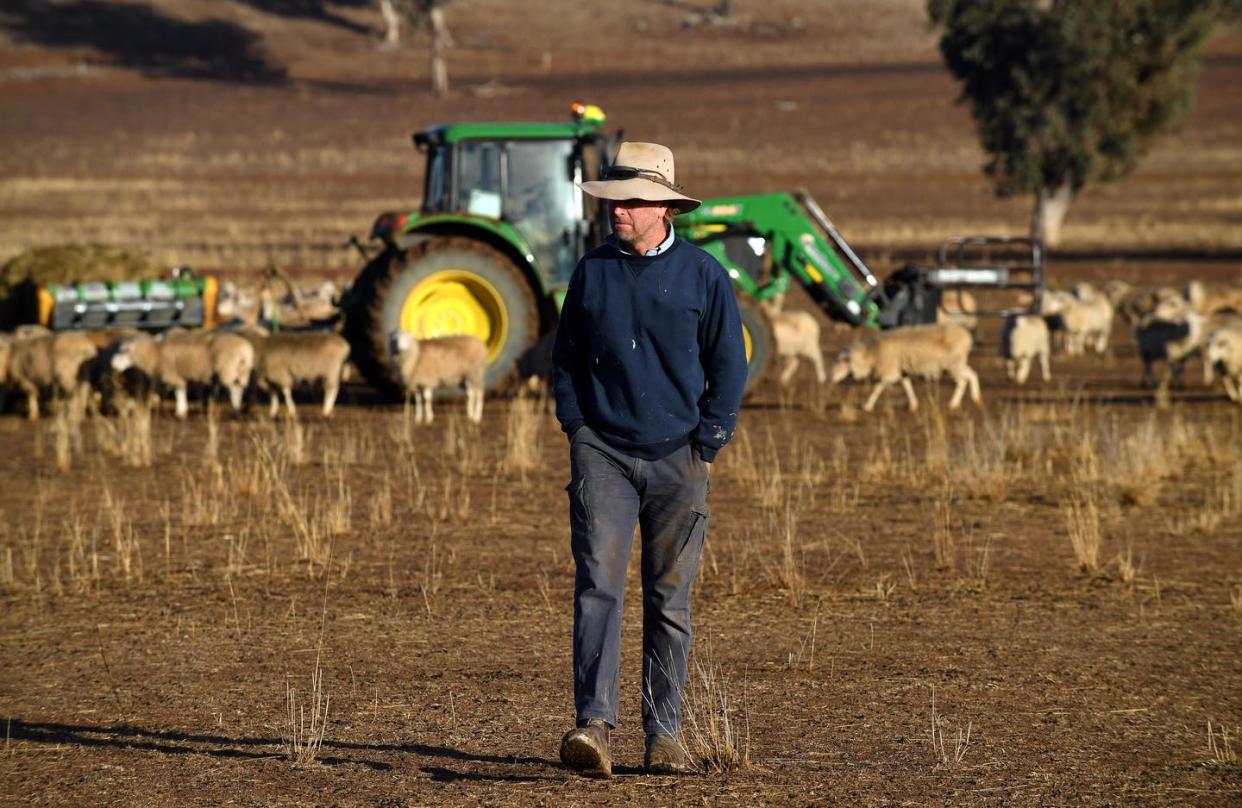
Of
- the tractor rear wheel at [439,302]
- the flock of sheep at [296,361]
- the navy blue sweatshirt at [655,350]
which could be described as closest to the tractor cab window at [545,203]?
→ the tractor rear wheel at [439,302]

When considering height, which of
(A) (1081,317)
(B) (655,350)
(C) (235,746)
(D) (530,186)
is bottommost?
(C) (235,746)

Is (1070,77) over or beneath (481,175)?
over

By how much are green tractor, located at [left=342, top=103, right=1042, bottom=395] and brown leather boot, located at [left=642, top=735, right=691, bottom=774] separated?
10.9m

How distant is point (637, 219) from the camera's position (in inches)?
241

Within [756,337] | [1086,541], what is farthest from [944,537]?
[756,337]

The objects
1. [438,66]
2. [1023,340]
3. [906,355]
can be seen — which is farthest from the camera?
[438,66]

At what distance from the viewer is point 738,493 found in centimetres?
1289

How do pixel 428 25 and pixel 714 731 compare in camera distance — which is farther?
pixel 428 25

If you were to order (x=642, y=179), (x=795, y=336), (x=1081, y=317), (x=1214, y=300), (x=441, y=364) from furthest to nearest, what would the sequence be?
1. (x=1214, y=300)
2. (x=1081, y=317)
3. (x=795, y=336)
4. (x=441, y=364)
5. (x=642, y=179)

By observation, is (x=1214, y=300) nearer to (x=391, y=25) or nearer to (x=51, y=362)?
(x=51, y=362)

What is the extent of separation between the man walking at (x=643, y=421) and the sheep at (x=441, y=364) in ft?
33.3

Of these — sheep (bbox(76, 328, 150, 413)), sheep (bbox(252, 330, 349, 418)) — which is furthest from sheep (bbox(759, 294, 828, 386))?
sheep (bbox(76, 328, 150, 413))

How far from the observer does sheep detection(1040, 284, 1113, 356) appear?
71.6ft

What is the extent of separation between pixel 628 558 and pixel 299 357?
36.4ft
